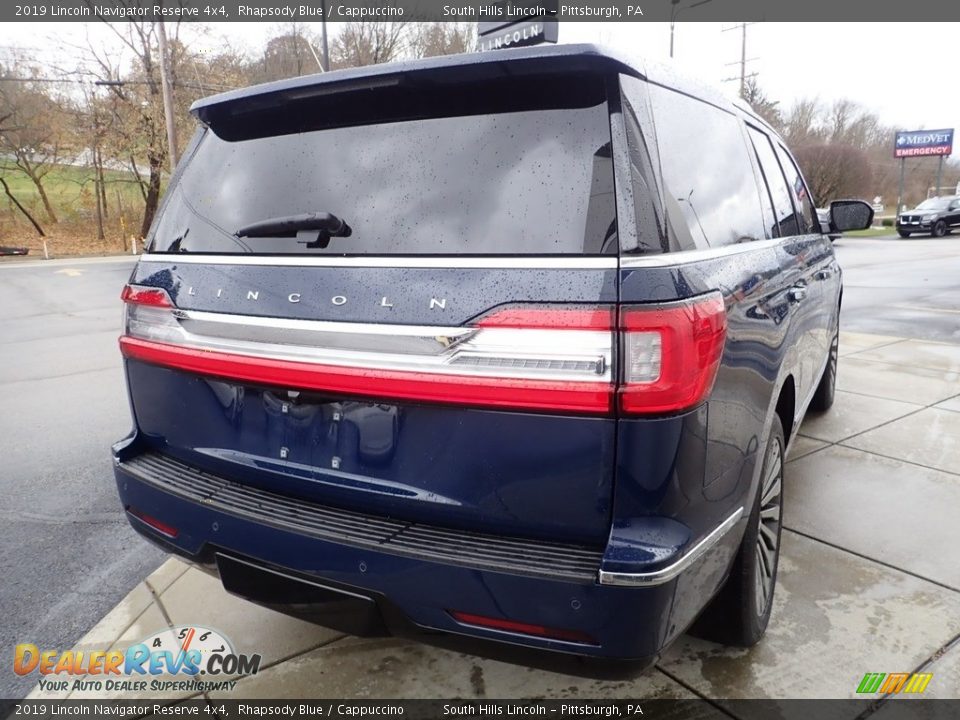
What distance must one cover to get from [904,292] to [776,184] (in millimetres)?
11184

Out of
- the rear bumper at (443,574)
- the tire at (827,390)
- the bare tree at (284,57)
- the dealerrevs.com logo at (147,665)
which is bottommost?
the dealerrevs.com logo at (147,665)

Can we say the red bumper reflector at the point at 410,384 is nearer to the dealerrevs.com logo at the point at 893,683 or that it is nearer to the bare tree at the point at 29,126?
the dealerrevs.com logo at the point at 893,683

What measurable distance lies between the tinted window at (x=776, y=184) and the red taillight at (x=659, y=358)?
5.29 ft

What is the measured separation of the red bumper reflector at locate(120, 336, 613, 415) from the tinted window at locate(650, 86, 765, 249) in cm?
49

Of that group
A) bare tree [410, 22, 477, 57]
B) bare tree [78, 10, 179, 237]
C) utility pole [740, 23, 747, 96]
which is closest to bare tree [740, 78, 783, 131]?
utility pole [740, 23, 747, 96]

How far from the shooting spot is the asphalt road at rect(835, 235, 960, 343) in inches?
355

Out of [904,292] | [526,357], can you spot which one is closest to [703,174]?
[526,357]

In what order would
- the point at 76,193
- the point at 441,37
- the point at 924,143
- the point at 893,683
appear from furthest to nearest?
the point at 924,143
the point at 441,37
the point at 76,193
the point at 893,683

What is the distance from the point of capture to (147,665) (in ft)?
8.38

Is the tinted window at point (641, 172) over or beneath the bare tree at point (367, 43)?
beneath

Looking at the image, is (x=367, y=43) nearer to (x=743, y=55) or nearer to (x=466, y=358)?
(x=743, y=55)

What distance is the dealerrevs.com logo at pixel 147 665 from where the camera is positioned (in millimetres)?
2455

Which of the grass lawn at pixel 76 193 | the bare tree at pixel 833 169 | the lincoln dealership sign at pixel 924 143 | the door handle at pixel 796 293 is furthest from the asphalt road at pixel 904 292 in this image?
the grass lawn at pixel 76 193

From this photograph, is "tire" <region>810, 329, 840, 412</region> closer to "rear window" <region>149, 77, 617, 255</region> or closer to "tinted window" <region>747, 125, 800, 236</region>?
"tinted window" <region>747, 125, 800, 236</region>
